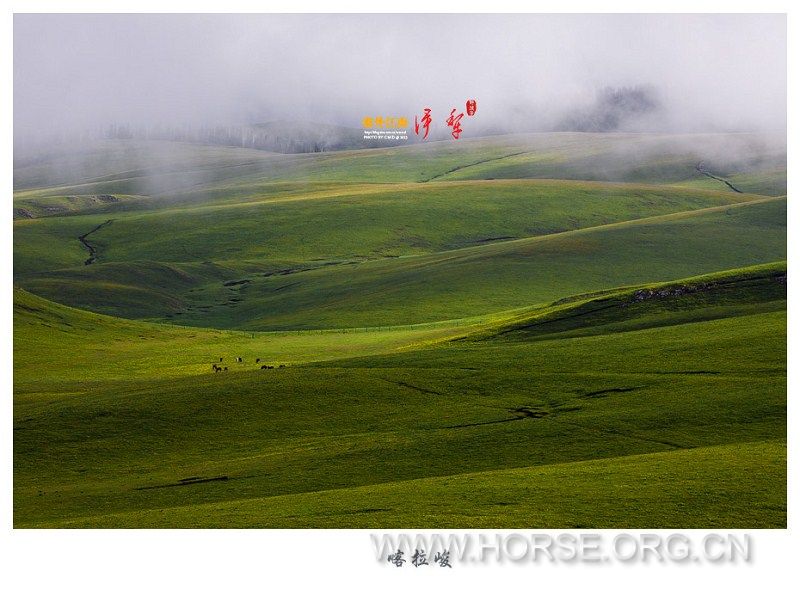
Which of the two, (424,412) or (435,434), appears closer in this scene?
(435,434)

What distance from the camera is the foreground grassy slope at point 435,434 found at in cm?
3381

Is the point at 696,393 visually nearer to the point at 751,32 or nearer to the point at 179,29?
the point at 179,29

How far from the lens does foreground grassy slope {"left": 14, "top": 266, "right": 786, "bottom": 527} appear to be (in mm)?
33812

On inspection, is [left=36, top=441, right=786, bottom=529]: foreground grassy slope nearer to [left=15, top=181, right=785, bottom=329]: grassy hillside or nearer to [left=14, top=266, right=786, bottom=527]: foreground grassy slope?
[left=14, top=266, right=786, bottom=527]: foreground grassy slope

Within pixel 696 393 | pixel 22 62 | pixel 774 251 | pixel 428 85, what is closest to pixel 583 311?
pixel 696 393

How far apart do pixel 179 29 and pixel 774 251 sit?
79.5 meters

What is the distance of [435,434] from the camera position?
42656mm
